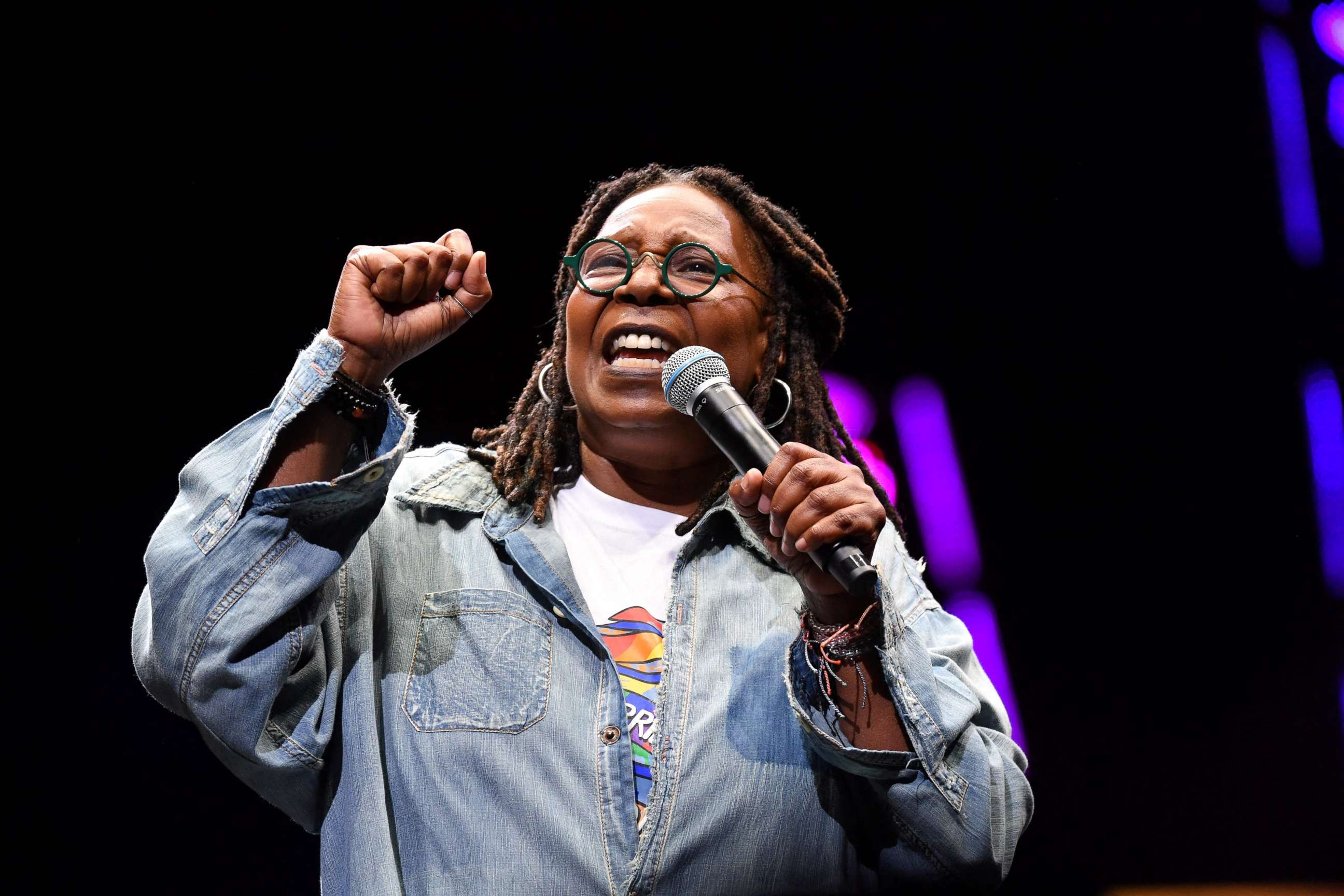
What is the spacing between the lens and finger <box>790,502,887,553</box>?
126 centimetres

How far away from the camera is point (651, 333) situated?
180 centimetres

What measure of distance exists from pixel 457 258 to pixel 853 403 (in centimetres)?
184

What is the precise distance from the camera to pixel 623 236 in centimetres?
189

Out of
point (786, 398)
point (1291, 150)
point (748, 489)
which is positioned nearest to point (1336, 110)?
point (1291, 150)

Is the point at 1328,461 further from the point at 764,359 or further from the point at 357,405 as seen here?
the point at 357,405

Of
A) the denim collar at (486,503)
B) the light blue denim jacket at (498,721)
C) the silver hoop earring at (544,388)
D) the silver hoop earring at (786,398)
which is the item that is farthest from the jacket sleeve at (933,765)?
the silver hoop earring at (544,388)

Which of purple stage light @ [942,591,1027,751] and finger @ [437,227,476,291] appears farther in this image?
purple stage light @ [942,591,1027,751]

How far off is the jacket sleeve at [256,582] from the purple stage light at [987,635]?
2.04 metres

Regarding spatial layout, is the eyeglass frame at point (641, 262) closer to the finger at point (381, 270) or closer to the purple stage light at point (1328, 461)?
the finger at point (381, 270)

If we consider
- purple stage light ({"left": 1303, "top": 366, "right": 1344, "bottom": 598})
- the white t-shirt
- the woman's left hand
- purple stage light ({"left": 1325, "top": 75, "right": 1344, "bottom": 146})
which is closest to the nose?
the white t-shirt

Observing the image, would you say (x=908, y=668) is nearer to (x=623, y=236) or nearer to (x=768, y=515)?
(x=768, y=515)

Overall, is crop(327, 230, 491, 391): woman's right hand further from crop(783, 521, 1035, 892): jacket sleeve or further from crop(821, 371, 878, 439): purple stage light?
crop(821, 371, 878, 439): purple stage light

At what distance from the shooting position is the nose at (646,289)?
180 cm

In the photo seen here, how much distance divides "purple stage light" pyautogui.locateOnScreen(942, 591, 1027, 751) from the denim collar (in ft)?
4.74
